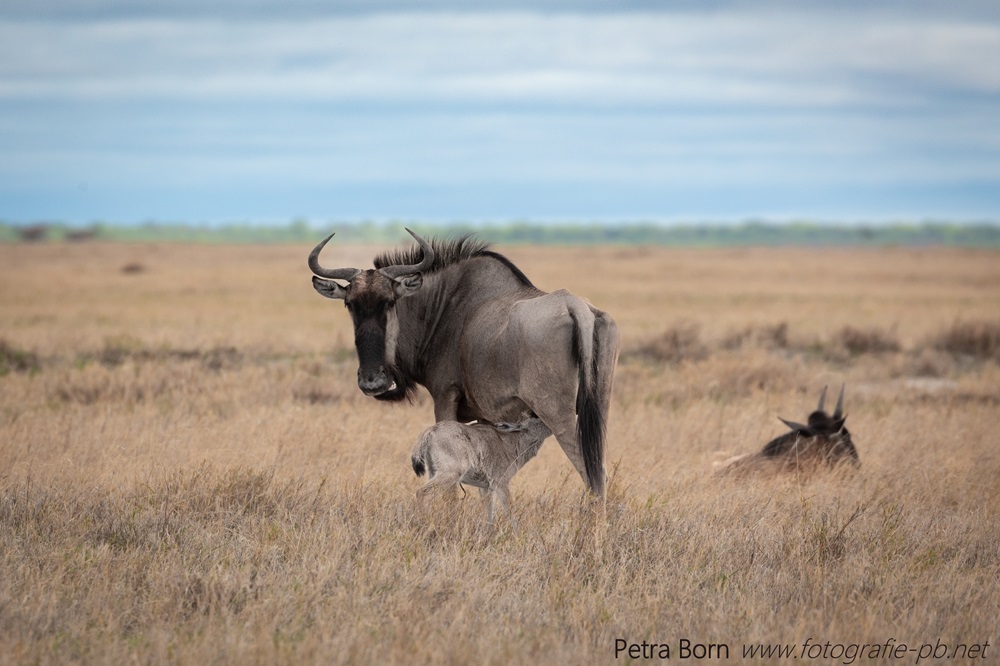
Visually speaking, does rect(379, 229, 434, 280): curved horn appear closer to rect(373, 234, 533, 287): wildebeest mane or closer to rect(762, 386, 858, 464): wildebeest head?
rect(373, 234, 533, 287): wildebeest mane

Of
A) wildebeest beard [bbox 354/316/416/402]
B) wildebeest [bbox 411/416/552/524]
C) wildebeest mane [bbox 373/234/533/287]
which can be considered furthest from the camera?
wildebeest mane [bbox 373/234/533/287]

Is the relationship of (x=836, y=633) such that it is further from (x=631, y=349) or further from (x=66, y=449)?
(x=631, y=349)

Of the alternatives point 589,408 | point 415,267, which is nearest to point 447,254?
point 415,267

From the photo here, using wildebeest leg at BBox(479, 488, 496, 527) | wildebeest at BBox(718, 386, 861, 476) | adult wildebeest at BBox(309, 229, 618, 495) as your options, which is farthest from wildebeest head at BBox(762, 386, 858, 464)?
wildebeest leg at BBox(479, 488, 496, 527)

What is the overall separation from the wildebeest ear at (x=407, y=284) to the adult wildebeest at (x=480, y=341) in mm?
11

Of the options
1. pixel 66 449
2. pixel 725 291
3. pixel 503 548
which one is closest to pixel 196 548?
pixel 503 548

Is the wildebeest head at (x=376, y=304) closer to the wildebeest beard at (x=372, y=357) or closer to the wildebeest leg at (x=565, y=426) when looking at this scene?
the wildebeest beard at (x=372, y=357)

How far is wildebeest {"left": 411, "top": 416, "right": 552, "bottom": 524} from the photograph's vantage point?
724cm

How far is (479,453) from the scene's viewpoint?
7.43 m

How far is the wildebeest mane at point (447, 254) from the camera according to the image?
912cm

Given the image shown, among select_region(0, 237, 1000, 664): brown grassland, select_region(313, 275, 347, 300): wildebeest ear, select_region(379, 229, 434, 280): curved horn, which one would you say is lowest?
select_region(0, 237, 1000, 664): brown grassland

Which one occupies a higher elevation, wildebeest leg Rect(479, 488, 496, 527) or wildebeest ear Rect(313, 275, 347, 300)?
wildebeest ear Rect(313, 275, 347, 300)

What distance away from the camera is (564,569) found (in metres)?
6.20

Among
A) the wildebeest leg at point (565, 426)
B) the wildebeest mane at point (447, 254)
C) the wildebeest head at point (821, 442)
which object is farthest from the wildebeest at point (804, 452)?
the wildebeest mane at point (447, 254)
